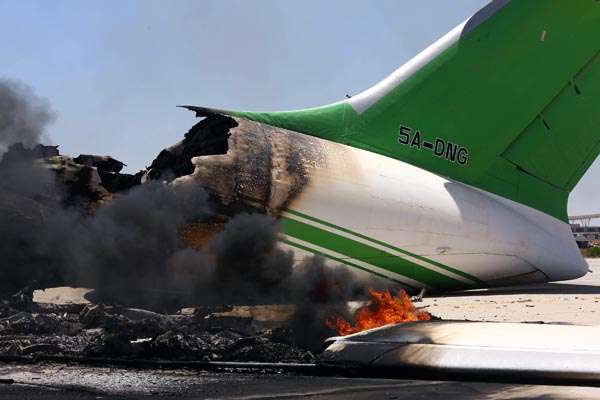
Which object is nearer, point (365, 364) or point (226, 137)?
point (365, 364)

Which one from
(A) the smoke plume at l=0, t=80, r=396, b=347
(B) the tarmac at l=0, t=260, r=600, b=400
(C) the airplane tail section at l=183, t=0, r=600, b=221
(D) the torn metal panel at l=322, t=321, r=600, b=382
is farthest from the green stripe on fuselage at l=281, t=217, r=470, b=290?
(B) the tarmac at l=0, t=260, r=600, b=400

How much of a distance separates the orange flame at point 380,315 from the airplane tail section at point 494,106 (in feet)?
14.9

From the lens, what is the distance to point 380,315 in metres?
15.0

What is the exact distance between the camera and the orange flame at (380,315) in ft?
47.6

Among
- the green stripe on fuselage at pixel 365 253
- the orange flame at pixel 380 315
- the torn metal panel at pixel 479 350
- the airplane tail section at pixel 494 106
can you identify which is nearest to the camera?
the torn metal panel at pixel 479 350

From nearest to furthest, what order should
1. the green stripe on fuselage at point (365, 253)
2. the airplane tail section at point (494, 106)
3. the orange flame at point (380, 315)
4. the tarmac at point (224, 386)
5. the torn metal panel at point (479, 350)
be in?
the tarmac at point (224, 386), the torn metal panel at point (479, 350), the orange flame at point (380, 315), the green stripe on fuselage at point (365, 253), the airplane tail section at point (494, 106)

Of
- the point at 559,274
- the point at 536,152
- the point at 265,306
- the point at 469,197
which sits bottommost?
the point at 265,306

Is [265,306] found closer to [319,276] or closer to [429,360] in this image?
[319,276]

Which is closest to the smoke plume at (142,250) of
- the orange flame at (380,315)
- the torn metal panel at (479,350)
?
the orange flame at (380,315)

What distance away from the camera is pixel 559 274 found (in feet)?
67.8

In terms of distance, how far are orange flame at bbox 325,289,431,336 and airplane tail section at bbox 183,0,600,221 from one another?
4.54 m

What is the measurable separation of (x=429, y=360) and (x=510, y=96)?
10.7 metres

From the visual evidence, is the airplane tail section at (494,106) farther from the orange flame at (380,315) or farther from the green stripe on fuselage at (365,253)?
the orange flame at (380,315)

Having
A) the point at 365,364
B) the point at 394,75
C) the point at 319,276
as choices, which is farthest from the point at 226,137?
the point at 365,364
